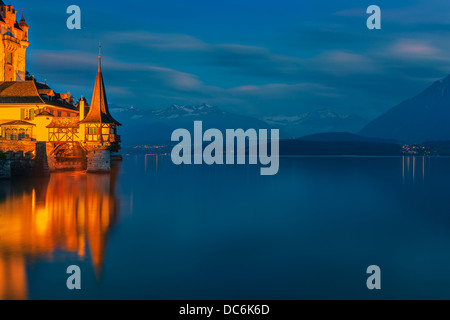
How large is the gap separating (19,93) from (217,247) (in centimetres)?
5132

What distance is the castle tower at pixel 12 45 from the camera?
77625mm

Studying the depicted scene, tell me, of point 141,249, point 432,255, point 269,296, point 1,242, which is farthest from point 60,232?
point 432,255

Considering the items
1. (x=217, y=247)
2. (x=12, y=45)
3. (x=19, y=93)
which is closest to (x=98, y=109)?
(x=19, y=93)

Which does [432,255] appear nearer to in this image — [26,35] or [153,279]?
[153,279]

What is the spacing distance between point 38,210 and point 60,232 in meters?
9.44

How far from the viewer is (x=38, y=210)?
32.0m

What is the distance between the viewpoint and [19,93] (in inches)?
2436

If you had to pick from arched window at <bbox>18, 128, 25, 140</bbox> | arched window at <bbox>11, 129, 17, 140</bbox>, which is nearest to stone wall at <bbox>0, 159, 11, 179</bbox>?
arched window at <bbox>11, 129, 17, 140</bbox>

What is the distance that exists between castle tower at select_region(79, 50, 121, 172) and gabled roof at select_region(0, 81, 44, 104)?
24.4 ft

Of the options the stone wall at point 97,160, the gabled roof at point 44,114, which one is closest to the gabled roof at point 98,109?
the stone wall at point 97,160

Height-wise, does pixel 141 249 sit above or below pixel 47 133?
below

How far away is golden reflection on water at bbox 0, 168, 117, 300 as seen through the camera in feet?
57.5

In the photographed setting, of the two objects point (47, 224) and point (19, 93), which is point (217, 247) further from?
point (19, 93)
